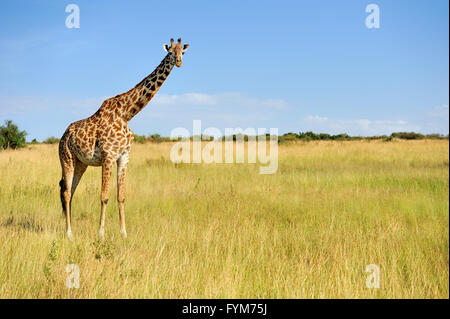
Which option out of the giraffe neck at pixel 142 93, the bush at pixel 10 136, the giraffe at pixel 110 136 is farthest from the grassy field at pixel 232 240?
the bush at pixel 10 136

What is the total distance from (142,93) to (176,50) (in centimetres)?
98

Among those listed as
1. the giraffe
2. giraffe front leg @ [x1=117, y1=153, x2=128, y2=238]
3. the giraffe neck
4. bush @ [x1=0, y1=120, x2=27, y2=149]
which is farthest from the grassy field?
bush @ [x1=0, y1=120, x2=27, y2=149]

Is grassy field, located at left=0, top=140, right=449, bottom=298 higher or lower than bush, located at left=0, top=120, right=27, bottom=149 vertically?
lower

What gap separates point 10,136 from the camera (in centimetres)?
2517

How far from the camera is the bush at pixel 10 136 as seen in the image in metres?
25.0

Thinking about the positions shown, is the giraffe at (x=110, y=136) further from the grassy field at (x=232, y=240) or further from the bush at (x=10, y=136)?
the bush at (x=10, y=136)

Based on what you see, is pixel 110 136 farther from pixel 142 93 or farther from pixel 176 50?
pixel 176 50

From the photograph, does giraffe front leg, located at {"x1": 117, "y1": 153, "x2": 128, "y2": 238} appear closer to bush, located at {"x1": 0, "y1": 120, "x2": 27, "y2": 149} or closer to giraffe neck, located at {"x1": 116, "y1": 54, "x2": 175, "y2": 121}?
giraffe neck, located at {"x1": 116, "y1": 54, "x2": 175, "y2": 121}

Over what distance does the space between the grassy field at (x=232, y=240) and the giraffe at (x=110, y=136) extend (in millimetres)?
750

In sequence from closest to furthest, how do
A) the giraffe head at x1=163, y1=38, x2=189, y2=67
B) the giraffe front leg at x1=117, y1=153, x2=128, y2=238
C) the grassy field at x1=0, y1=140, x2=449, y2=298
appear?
the grassy field at x1=0, y1=140, x2=449, y2=298, the giraffe head at x1=163, y1=38, x2=189, y2=67, the giraffe front leg at x1=117, y1=153, x2=128, y2=238

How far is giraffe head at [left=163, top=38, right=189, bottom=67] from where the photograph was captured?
5.70 m

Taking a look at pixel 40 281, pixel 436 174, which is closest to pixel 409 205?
pixel 436 174
